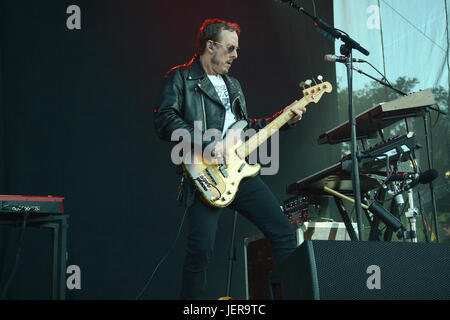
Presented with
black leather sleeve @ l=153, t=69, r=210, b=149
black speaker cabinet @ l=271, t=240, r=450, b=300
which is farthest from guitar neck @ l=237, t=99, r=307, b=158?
black speaker cabinet @ l=271, t=240, r=450, b=300

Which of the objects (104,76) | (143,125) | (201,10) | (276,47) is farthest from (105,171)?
(276,47)

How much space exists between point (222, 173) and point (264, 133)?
44cm

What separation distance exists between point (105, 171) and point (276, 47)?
2107 millimetres

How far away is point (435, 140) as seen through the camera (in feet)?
12.9

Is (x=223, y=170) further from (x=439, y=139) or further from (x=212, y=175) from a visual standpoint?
(x=439, y=139)

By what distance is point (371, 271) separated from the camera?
1.61 metres

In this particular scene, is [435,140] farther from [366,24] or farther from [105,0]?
[105,0]

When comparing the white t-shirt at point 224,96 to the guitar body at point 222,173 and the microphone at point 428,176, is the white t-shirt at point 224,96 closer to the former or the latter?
the guitar body at point 222,173

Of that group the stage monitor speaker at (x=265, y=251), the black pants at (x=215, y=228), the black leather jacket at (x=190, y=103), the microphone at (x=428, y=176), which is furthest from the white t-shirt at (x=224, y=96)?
the microphone at (x=428, y=176)

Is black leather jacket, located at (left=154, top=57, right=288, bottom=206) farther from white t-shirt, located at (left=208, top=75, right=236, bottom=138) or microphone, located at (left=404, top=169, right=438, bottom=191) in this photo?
microphone, located at (left=404, top=169, right=438, bottom=191)

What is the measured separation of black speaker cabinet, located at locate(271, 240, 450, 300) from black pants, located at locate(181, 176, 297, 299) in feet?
2.69

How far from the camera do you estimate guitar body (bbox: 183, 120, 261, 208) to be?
2.55 meters

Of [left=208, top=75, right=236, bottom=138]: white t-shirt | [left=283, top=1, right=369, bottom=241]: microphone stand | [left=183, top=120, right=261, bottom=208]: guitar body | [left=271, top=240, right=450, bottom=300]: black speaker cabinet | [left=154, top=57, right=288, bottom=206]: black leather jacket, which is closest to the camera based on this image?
[left=271, top=240, right=450, bottom=300]: black speaker cabinet
